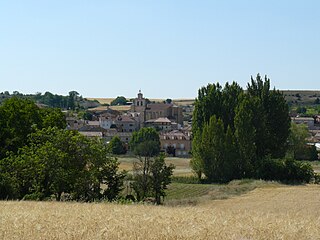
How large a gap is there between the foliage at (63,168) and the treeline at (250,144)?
99.2 feet

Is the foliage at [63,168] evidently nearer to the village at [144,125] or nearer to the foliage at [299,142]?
the foliage at [299,142]

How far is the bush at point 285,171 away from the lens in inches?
2522

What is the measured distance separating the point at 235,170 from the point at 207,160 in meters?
3.21

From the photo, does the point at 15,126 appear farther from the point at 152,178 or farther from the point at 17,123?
the point at 152,178

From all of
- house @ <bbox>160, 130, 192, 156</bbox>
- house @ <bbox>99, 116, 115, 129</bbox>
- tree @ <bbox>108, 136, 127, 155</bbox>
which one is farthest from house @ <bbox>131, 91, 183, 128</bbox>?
tree @ <bbox>108, 136, 127, 155</bbox>

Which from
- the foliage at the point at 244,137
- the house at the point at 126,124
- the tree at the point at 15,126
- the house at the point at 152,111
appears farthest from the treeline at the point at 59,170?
the house at the point at 152,111

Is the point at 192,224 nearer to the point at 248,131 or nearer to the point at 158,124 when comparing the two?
the point at 248,131

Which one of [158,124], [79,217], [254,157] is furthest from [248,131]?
[158,124]

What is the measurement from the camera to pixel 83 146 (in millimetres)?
35344

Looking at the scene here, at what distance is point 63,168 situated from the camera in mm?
34250

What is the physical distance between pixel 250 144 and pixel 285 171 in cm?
452

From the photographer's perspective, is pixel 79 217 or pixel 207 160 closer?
pixel 79 217


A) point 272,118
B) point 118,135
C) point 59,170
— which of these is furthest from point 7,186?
point 118,135

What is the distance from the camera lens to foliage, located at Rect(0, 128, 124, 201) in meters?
33.6
